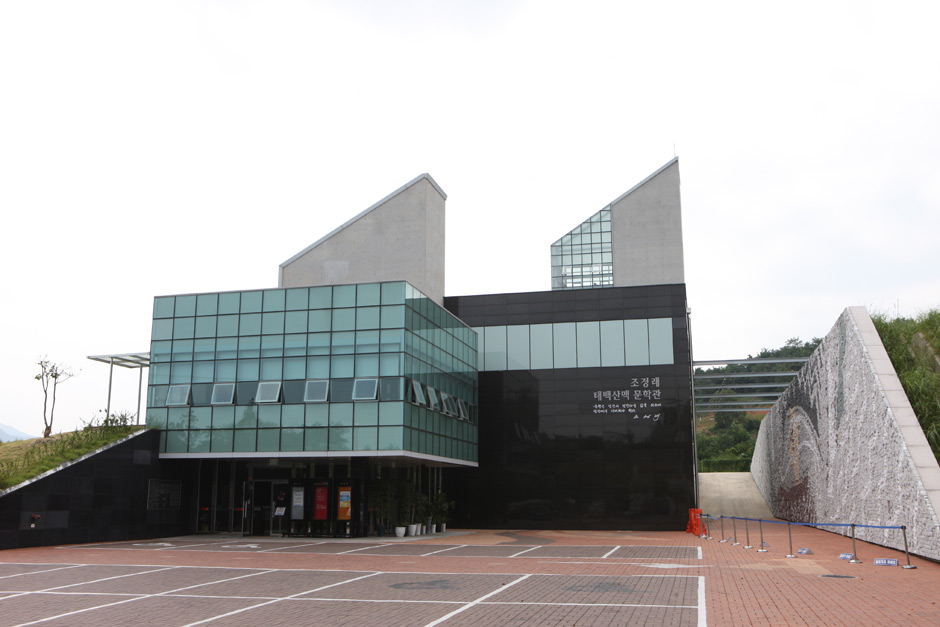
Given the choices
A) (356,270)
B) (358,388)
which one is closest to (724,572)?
(358,388)

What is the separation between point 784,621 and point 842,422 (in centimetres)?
1701

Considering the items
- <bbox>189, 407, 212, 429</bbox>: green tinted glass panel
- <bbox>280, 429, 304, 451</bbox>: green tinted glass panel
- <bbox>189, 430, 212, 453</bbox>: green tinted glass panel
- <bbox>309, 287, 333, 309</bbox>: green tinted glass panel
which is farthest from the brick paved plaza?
<bbox>309, 287, 333, 309</bbox>: green tinted glass panel

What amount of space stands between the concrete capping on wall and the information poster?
16905 mm

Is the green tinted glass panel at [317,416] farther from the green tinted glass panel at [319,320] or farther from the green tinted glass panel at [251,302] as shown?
the green tinted glass panel at [251,302]

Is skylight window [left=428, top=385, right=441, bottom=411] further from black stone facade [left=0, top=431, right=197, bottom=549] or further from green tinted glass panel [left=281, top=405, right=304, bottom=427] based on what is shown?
black stone facade [left=0, top=431, right=197, bottom=549]

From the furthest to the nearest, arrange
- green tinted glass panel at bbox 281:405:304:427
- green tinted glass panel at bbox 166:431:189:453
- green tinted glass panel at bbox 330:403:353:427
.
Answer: green tinted glass panel at bbox 166:431:189:453
green tinted glass panel at bbox 281:405:304:427
green tinted glass panel at bbox 330:403:353:427

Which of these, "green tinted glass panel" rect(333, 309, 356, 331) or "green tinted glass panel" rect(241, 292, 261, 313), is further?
"green tinted glass panel" rect(241, 292, 261, 313)

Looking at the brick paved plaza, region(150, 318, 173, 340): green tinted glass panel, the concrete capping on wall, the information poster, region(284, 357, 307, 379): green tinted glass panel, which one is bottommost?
the brick paved plaza

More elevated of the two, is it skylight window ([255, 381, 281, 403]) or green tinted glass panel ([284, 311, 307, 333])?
green tinted glass panel ([284, 311, 307, 333])

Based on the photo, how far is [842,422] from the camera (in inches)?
1013

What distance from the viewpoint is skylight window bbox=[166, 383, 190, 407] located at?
2917 cm

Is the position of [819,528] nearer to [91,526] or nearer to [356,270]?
[356,270]

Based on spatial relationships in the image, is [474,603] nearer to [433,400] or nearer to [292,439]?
[292,439]

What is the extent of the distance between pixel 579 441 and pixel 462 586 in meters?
21.8
